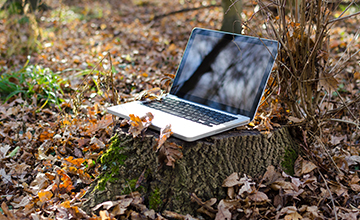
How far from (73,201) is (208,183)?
97 centimetres

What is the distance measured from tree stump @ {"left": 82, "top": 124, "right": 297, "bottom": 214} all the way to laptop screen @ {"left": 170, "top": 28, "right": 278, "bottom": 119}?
26 cm

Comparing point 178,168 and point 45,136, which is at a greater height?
point 178,168

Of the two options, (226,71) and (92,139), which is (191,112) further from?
(92,139)

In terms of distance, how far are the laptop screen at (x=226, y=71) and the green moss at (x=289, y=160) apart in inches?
19.1

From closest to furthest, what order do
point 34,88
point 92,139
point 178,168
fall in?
point 178,168
point 92,139
point 34,88

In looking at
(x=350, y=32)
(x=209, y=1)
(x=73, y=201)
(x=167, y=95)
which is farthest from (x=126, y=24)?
(x=73, y=201)

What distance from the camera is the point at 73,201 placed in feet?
7.06

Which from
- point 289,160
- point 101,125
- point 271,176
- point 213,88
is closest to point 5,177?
point 101,125

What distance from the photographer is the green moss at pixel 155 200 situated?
200 centimetres

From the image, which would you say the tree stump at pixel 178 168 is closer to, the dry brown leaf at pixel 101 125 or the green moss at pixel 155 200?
the green moss at pixel 155 200

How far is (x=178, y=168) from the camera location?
1971 mm

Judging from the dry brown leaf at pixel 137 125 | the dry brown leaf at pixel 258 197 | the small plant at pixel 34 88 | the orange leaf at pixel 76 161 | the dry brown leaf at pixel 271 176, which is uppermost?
the dry brown leaf at pixel 137 125

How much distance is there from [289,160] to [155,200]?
108 centimetres

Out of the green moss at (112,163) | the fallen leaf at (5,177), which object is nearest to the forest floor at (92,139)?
the fallen leaf at (5,177)
